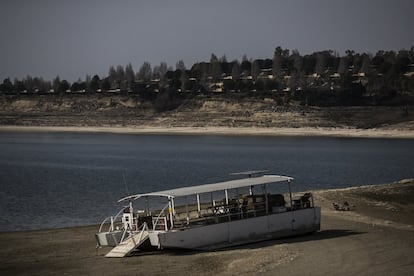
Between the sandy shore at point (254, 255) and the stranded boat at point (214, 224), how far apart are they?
462 millimetres

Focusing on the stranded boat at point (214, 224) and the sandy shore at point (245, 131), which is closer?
the stranded boat at point (214, 224)

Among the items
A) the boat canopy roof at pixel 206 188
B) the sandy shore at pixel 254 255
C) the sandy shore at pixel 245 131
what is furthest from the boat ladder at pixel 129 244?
the sandy shore at pixel 245 131

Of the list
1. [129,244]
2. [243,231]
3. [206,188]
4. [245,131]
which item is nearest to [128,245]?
[129,244]

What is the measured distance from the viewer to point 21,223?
39406 millimetres

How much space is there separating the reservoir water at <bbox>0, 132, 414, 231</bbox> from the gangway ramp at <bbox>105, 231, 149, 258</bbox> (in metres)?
10.5

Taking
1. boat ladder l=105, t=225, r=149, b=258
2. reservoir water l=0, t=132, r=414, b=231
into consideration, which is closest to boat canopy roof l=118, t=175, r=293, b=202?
boat ladder l=105, t=225, r=149, b=258

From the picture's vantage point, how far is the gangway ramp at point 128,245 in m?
28.0

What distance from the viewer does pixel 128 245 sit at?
2842 centimetres

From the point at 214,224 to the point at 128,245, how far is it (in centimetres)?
319

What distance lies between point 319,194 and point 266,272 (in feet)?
70.3

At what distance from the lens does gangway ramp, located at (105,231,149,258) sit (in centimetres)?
2803

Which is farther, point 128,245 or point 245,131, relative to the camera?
point 245,131

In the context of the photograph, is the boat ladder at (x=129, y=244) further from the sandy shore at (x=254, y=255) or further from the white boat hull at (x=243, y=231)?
the white boat hull at (x=243, y=231)

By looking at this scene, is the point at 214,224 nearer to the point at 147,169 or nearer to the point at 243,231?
the point at 243,231
